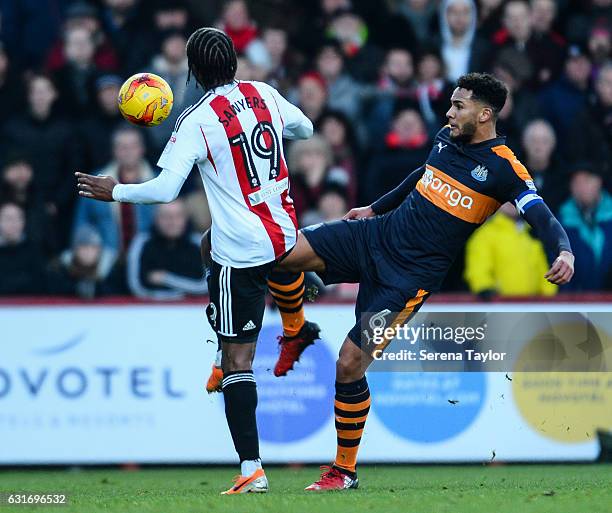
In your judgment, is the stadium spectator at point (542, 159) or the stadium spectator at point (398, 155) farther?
the stadium spectator at point (398, 155)

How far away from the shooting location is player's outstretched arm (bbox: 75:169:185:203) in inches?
308

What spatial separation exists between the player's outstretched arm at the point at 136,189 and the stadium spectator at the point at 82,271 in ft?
13.2

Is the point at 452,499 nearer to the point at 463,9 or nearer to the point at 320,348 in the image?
the point at 320,348

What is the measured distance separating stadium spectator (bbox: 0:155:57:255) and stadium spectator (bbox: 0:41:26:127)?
35.6 inches

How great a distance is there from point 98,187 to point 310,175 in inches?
198

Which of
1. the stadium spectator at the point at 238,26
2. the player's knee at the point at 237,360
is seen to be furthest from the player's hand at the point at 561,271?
the stadium spectator at the point at 238,26

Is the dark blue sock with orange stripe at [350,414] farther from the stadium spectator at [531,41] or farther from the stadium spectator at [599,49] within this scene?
the stadium spectator at [599,49]

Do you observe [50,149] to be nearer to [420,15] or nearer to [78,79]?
[78,79]

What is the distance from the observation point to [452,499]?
7613 mm

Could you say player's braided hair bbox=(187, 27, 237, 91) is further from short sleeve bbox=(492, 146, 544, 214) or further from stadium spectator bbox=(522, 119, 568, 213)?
stadium spectator bbox=(522, 119, 568, 213)

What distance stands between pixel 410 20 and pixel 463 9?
0.86 m

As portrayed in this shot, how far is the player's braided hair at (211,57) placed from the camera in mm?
8031

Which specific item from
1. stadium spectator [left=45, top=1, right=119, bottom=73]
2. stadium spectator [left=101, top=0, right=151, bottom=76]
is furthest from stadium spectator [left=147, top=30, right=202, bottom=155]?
stadium spectator [left=45, top=1, right=119, bottom=73]

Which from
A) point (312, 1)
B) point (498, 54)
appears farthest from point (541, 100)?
point (312, 1)
